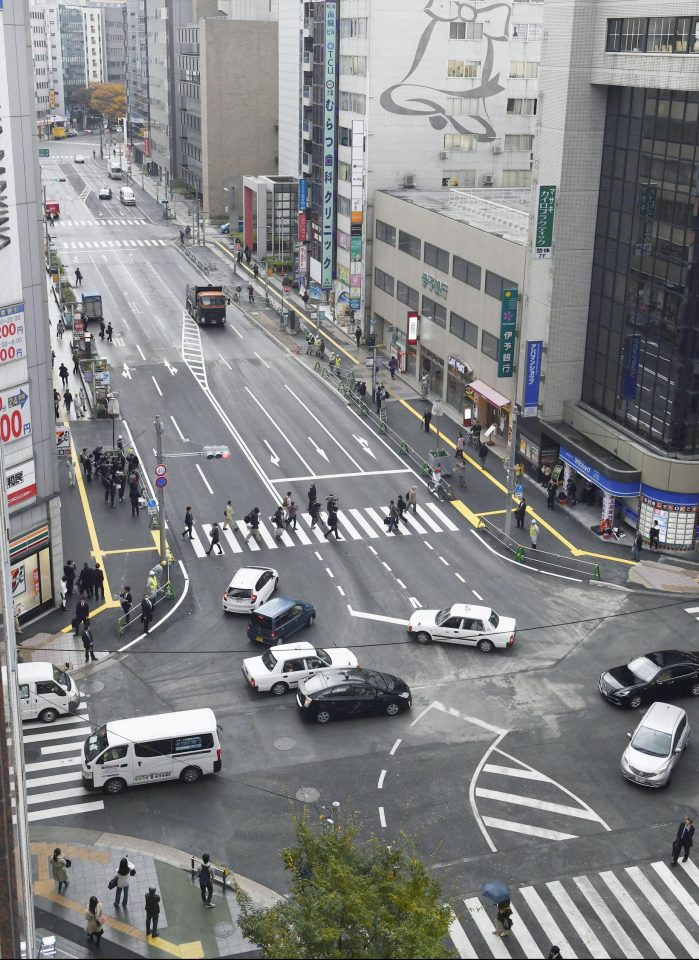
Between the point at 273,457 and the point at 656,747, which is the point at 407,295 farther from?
the point at 656,747

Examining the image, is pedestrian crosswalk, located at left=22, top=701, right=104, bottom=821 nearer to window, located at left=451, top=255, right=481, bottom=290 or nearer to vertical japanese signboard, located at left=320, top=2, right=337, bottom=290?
window, located at left=451, top=255, right=481, bottom=290

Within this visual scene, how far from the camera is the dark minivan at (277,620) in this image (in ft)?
142

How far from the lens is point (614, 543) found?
5406 cm

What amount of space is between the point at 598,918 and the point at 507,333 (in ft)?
118

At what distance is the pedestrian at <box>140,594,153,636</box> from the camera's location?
44375 mm

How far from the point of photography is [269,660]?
134 feet

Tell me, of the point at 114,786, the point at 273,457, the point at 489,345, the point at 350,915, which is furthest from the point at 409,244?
the point at 350,915

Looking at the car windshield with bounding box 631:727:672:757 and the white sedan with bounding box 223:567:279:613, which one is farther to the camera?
the white sedan with bounding box 223:567:279:613

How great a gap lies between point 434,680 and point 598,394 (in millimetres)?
22485

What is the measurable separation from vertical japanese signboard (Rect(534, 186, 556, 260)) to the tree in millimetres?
39488

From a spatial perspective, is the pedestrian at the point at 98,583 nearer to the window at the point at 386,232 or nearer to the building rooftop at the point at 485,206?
the building rooftop at the point at 485,206

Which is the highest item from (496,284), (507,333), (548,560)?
(496,284)

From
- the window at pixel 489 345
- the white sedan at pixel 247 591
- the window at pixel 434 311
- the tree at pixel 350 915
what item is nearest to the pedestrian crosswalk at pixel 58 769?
the white sedan at pixel 247 591

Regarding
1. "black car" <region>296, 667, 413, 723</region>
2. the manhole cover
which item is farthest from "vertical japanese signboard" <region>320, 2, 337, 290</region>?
the manhole cover
